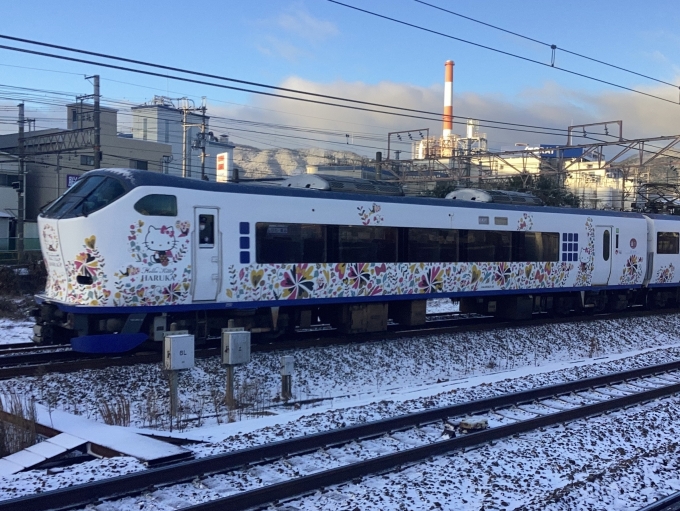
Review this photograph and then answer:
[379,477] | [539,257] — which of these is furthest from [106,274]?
[539,257]

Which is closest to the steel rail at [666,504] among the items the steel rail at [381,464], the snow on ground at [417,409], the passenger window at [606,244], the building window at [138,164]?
the snow on ground at [417,409]

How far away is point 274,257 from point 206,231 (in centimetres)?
150

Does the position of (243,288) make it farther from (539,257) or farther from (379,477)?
(539,257)

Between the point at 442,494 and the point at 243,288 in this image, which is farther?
the point at 243,288

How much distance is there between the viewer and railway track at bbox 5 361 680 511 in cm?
579

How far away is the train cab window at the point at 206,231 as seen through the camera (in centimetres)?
1186

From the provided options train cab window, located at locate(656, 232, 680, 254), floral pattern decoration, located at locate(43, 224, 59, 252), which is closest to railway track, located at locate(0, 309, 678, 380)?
floral pattern decoration, located at locate(43, 224, 59, 252)

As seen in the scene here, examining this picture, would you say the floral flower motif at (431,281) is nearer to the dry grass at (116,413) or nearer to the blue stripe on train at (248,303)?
the blue stripe on train at (248,303)

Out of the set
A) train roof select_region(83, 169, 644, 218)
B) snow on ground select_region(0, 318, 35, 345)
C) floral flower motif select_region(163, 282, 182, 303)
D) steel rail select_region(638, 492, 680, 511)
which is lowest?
steel rail select_region(638, 492, 680, 511)

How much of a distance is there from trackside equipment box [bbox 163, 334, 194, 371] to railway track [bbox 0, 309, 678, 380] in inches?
94.4

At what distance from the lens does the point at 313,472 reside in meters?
6.72

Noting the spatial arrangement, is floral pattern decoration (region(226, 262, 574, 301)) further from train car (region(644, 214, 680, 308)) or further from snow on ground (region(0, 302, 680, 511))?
train car (region(644, 214, 680, 308))

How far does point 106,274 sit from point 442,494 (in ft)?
22.3

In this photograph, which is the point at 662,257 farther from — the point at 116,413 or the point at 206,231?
the point at 116,413
